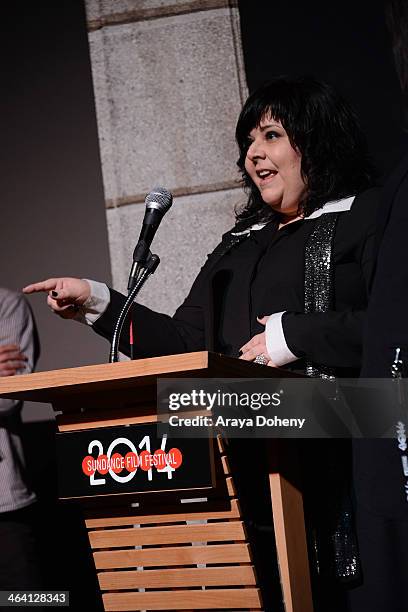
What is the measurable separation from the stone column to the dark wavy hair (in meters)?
0.62

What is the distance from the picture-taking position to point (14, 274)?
3.34 meters

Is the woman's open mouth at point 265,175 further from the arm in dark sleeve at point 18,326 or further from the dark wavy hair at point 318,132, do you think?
the arm in dark sleeve at point 18,326

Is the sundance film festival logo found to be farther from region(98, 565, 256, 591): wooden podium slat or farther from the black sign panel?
region(98, 565, 256, 591): wooden podium slat

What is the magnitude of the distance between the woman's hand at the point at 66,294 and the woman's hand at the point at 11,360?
74 centimetres

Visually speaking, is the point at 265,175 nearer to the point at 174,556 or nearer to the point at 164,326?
the point at 164,326

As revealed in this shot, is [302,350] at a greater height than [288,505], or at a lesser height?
greater

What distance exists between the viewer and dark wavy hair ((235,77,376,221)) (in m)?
2.39

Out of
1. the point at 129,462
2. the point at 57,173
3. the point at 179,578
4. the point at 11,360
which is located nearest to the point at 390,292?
the point at 129,462

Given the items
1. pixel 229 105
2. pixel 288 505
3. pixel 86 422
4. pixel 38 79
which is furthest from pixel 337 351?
pixel 38 79

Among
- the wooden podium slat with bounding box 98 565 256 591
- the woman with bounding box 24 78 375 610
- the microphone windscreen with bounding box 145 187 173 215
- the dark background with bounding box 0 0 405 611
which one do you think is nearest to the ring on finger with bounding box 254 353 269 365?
the woman with bounding box 24 78 375 610

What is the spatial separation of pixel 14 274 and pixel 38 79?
801 millimetres

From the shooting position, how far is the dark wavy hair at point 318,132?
2.39 m

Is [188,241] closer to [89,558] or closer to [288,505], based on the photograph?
[89,558]

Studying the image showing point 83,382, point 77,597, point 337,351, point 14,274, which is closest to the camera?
point 83,382
